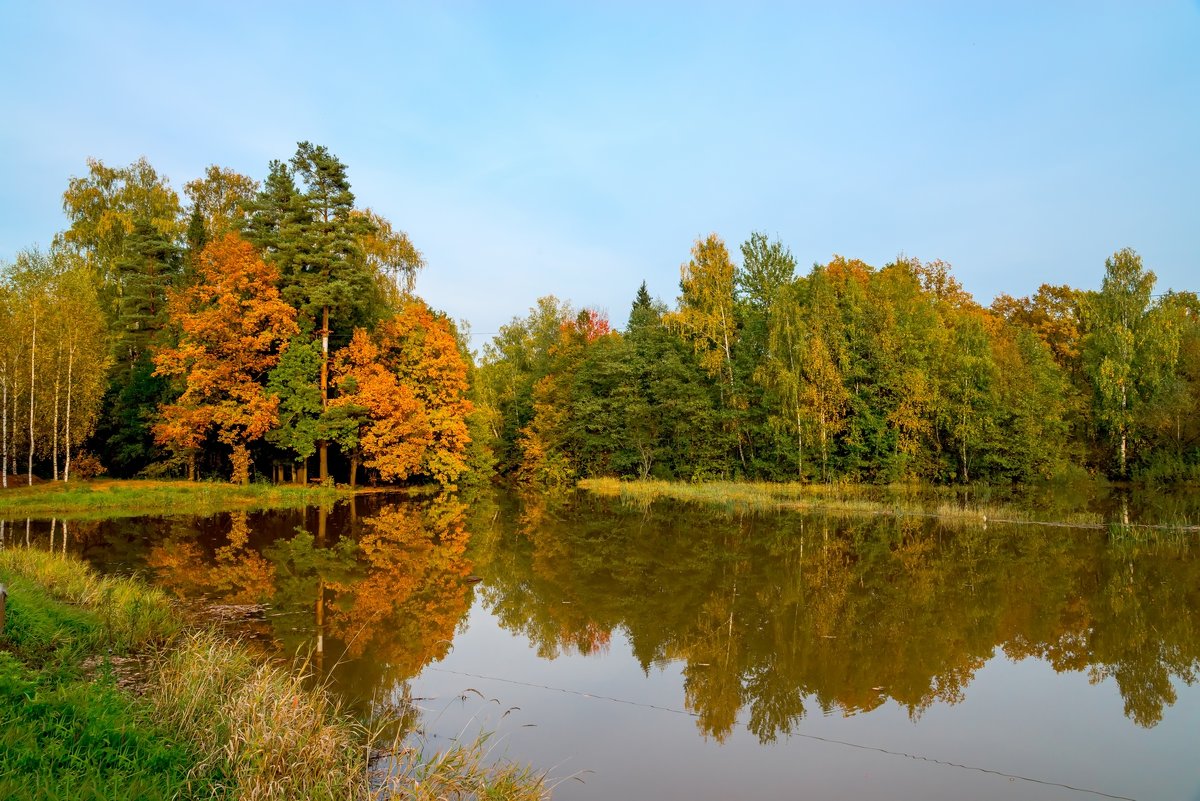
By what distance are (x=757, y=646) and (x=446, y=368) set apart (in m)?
26.4

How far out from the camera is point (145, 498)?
24156mm

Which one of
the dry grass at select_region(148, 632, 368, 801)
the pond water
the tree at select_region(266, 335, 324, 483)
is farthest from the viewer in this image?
the tree at select_region(266, 335, 324, 483)

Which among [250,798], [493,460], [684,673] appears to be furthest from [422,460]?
[250,798]

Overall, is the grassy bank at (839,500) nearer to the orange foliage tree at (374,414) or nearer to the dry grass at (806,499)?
the dry grass at (806,499)

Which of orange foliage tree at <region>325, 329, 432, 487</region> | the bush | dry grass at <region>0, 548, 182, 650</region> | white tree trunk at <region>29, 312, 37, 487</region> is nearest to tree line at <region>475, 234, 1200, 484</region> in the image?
orange foliage tree at <region>325, 329, 432, 487</region>

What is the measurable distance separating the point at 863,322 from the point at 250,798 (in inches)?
1402

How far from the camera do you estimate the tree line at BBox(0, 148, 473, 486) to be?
26750 millimetres

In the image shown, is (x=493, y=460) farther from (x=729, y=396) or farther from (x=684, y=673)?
(x=684, y=673)

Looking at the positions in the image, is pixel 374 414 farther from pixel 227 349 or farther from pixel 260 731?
pixel 260 731

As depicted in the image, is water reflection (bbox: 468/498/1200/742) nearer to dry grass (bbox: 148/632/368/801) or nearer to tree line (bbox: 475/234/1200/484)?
dry grass (bbox: 148/632/368/801)

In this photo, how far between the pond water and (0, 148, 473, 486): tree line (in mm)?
9206

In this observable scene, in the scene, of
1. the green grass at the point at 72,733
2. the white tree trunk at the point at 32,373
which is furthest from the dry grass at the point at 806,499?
the white tree trunk at the point at 32,373

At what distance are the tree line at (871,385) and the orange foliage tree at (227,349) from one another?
16.2 metres

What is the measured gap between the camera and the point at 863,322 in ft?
117
